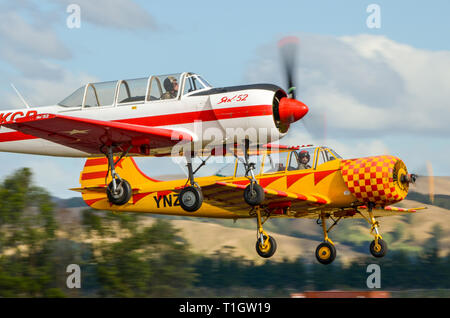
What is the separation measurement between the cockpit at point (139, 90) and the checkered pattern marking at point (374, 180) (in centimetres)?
559

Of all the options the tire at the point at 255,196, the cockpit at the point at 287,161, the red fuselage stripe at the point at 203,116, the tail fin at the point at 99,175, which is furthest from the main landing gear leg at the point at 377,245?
the tail fin at the point at 99,175

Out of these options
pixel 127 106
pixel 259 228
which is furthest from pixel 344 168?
pixel 127 106

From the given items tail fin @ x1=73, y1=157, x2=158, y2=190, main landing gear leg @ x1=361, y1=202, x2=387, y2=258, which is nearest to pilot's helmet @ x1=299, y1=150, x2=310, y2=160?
main landing gear leg @ x1=361, y1=202, x2=387, y2=258

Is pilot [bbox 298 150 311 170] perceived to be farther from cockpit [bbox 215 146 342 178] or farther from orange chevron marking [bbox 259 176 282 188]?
orange chevron marking [bbox 259 176 282 188]

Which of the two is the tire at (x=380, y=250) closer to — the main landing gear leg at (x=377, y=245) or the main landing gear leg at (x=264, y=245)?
the main landing gear leg at (x=377, y=245)

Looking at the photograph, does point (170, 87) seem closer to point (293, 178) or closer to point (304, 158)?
point (304, 158)

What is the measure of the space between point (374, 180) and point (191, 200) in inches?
228

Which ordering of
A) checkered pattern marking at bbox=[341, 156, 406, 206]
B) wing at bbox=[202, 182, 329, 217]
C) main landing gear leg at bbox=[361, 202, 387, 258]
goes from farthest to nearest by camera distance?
wing at bbox=[202, 182, 329, 217] → main landing gear leg at bbox=[361, 202, 387, 258] → checkered pattern marking at bbox=[341, 156, 406, 206]

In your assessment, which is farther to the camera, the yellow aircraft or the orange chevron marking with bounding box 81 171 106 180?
the orange chevron marking with bounding box 81 171 106 180

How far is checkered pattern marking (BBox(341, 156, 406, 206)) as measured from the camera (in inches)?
705

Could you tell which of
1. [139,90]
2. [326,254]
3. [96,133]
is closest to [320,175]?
[326,254]

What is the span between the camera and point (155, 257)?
173ft

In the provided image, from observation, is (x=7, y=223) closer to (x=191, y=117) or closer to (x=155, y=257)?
(x=155, y=257)

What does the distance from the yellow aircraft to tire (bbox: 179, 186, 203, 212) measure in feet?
9.99
